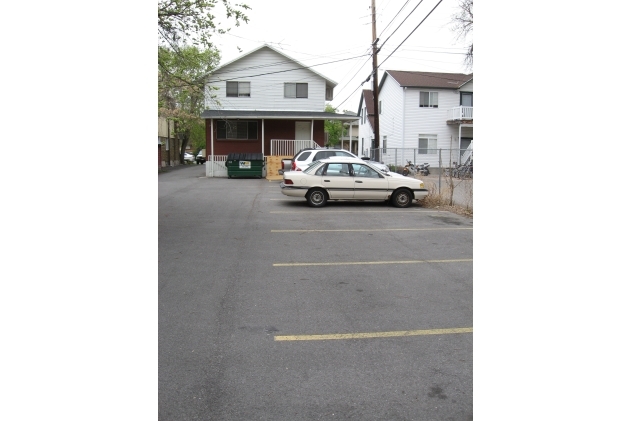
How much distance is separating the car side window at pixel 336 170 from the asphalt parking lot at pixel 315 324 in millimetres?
4206

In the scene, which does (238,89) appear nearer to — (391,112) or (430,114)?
(391,112)

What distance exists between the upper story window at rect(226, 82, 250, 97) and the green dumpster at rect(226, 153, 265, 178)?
5.70 m

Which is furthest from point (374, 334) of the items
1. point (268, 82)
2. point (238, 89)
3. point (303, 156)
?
point (238, 89)

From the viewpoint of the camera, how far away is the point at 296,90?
33.4 m

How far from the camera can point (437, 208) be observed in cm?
1598

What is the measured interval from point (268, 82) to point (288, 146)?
419cm

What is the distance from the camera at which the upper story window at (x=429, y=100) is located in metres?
38.5

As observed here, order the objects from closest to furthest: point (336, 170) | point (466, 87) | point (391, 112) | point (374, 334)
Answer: point (374, 334), point (336, 170), point (466, 87), point (391, 112)

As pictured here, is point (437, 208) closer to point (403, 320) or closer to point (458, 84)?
point (403, 320)

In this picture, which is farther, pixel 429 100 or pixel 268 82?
pixel 429 100

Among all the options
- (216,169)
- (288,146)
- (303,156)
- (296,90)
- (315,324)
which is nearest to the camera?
(315,324)

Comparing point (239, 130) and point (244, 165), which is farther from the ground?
point (239, 130)

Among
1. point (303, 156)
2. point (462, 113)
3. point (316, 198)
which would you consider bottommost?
point (316, 198)

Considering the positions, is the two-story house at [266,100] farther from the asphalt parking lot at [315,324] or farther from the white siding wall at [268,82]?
the asphalt parking lot at [315,324]
